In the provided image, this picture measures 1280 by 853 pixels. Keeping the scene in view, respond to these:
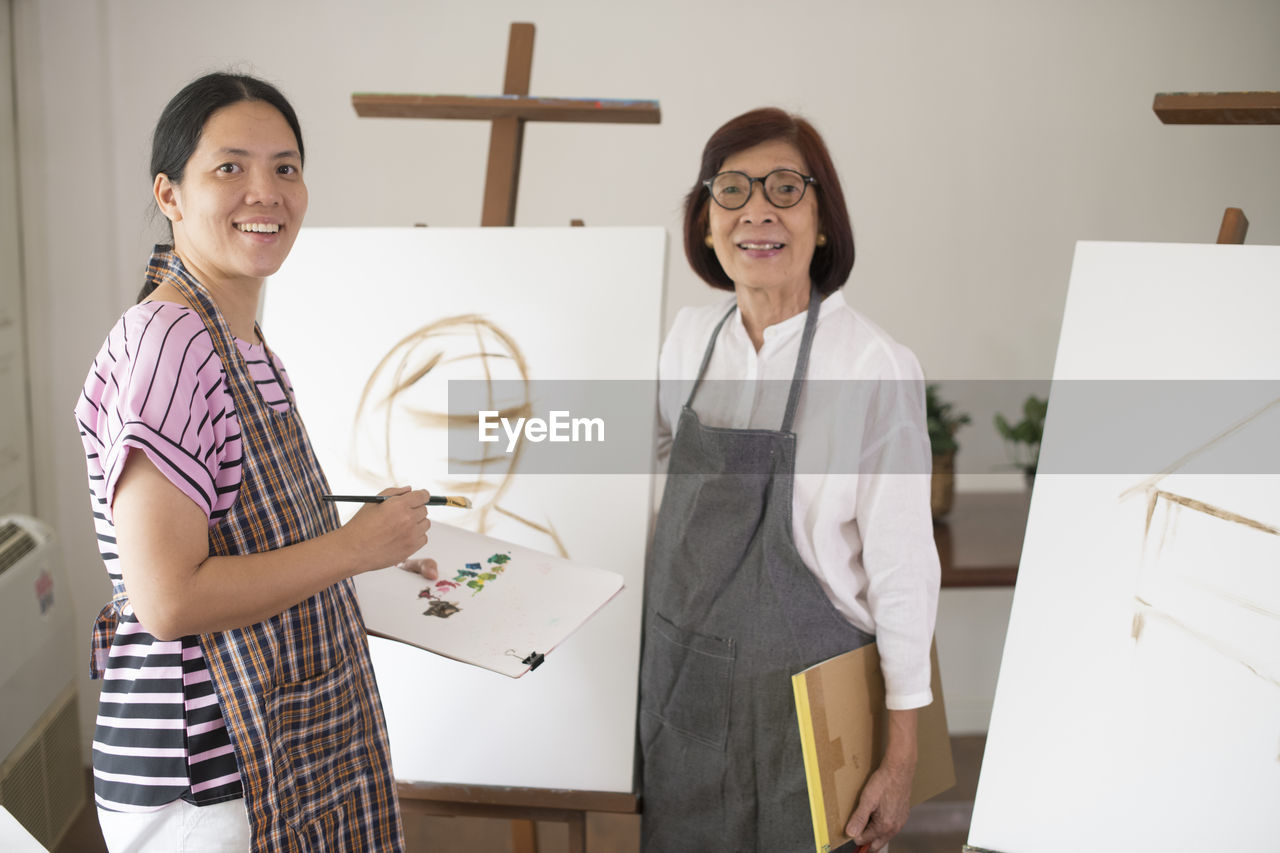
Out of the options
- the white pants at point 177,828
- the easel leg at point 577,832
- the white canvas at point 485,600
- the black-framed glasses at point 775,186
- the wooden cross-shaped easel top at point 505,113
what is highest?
the wooden cross-shaped easel top at point 505,113

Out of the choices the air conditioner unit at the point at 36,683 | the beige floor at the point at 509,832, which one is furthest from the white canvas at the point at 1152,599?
the air conditioner unit at the point at 36,683

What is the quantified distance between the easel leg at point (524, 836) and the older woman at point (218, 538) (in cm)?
76

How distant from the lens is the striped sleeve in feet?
3.15

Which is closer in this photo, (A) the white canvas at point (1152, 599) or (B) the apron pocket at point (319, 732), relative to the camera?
(B) the apron pocket at point (319, 732)

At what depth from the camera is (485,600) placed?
4.65 ft

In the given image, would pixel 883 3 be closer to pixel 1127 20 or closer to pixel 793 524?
pixel 1127 20

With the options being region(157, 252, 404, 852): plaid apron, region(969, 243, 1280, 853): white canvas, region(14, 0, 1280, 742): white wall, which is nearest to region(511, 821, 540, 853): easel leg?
region(157, 252, 404, 852): plaid apron

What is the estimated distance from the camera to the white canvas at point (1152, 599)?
134 cm

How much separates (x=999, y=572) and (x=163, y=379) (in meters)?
2.09

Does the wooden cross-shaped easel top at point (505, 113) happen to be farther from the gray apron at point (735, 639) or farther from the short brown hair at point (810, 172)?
the gray apron at point (735, 639)

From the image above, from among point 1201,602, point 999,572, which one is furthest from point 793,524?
point 999,572

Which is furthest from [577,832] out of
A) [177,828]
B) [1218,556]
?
[1218,556]

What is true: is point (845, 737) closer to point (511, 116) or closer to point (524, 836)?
point (524, 836)

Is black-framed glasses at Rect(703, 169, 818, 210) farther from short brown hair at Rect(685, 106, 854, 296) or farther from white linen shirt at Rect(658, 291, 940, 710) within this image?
white linen shirt at Rect(658, 291, 940, 710)
